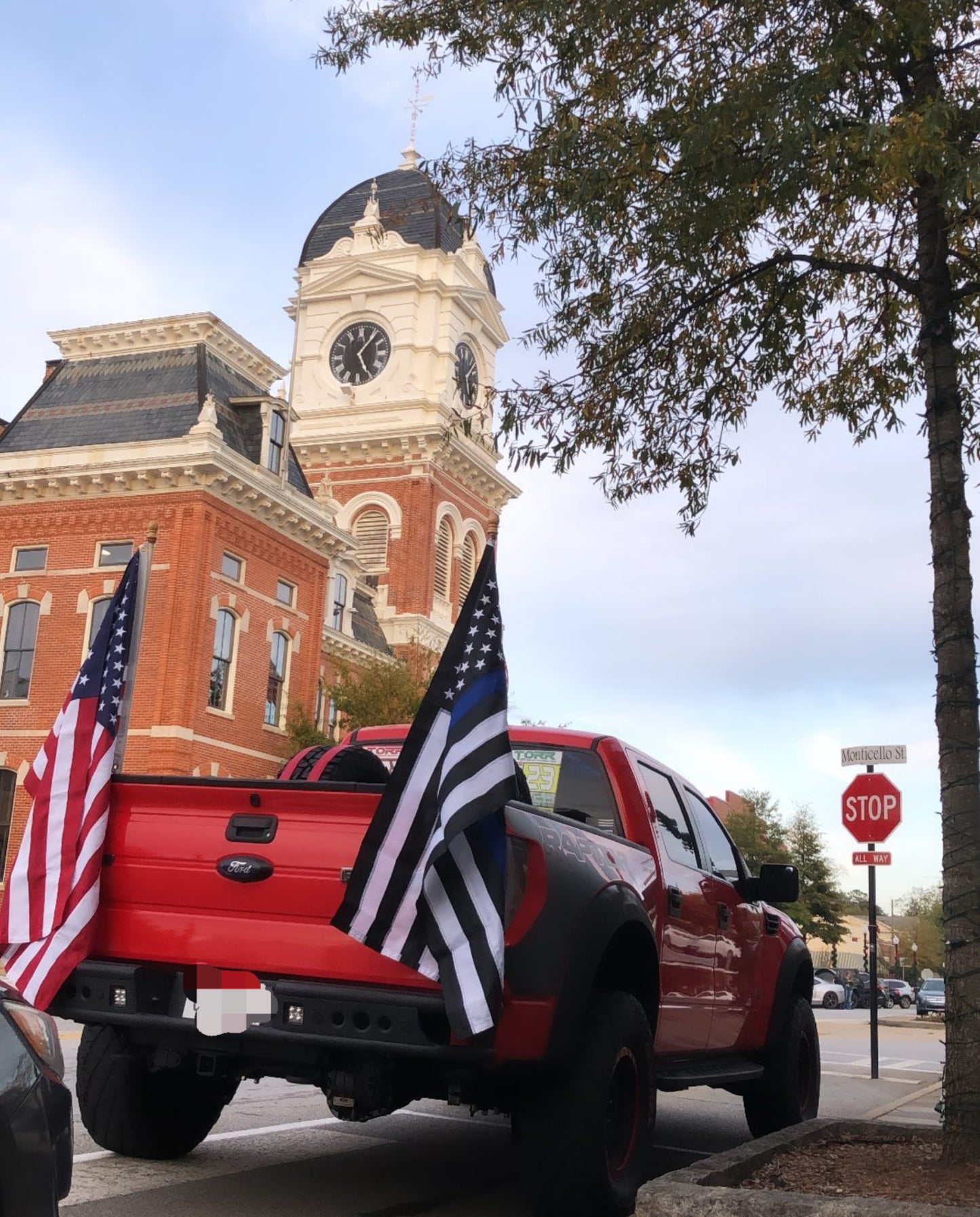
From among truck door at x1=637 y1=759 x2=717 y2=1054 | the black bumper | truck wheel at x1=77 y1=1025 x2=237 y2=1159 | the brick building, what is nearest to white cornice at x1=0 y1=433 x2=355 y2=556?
the brick building

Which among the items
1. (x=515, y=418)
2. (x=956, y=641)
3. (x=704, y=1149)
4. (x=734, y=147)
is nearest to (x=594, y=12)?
(x=734, y=147)

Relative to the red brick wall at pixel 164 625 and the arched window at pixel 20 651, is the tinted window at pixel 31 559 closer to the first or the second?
the red brick wall at pixel 164 625

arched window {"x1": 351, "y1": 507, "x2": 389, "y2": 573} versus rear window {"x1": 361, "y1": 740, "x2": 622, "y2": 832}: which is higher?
arched window {"x1": 351, "y1": 507, "x2": 389, "y2": 573}

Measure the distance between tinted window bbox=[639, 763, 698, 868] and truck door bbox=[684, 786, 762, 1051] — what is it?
167 millimetres

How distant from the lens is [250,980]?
189 inches

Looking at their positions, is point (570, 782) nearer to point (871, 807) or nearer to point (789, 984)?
point (789, 984)

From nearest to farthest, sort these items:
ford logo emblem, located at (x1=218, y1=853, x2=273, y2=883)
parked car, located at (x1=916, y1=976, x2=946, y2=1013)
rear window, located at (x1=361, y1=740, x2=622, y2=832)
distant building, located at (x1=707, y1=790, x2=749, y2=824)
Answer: ford logo emblem, located at (x1=218, y1=853, x2=273, y2=883) → rear window, located at (x1=361, y1=740, x2=622, y2=832) → parked car, located at (x1=916, y1=976, x2=946, y2=1013) → distant building, located at (x1=707, y1=790, x2=749, y2=824)

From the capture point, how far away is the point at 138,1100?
6008 mm

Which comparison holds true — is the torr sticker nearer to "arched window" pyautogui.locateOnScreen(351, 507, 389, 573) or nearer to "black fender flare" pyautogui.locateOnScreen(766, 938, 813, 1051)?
"black fender flare" pyautogui.locateOnScreen(766, 938, 813, 1051)

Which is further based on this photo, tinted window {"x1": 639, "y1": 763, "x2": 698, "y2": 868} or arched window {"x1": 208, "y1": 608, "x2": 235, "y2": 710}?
arched window {"x1": 208, "y1": 608, "x2": 235, "y2": 710}

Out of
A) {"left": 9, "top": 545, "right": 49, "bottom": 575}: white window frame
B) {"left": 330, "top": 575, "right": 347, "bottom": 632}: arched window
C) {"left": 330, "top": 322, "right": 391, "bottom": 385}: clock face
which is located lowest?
{"left": 9, "top": 545, "right": 49, "bottom": 575}: white window frame

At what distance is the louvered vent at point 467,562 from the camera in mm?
53906

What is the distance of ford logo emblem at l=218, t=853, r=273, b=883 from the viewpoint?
486 cm

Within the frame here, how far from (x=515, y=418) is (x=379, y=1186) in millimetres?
4180
